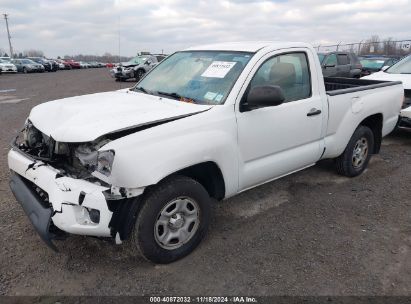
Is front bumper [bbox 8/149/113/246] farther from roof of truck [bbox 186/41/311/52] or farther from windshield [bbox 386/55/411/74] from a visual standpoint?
windshield [bbox 386/55/411/74]

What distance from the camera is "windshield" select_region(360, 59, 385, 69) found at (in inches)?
609

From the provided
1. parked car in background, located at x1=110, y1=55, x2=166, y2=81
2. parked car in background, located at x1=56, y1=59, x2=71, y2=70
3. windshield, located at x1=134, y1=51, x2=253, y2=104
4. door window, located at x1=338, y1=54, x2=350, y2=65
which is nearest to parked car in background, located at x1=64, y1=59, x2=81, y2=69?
parked car in background, located at x1=56, y1=59, x2=71, y2=70

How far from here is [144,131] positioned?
2.77 metres

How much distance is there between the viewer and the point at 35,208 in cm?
283

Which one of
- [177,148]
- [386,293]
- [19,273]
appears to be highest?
[177,148]

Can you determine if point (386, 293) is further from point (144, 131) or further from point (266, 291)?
point (144, 131)

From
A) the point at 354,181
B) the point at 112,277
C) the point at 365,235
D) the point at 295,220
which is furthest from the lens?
the point at 354,181

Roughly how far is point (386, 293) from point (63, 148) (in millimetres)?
2815

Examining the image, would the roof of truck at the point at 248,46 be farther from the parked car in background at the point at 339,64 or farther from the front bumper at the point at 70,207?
the parked car in background at the point at 339,64

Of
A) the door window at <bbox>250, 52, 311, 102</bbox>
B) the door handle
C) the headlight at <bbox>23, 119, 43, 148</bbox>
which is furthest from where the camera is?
the door handle

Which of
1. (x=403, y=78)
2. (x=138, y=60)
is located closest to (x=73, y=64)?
Answer: (x=138, y=60)

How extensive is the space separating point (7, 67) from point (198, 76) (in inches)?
1264

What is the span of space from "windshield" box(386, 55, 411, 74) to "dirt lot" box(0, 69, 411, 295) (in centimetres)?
429

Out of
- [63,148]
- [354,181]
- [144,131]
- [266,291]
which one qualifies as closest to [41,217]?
[63,148]
